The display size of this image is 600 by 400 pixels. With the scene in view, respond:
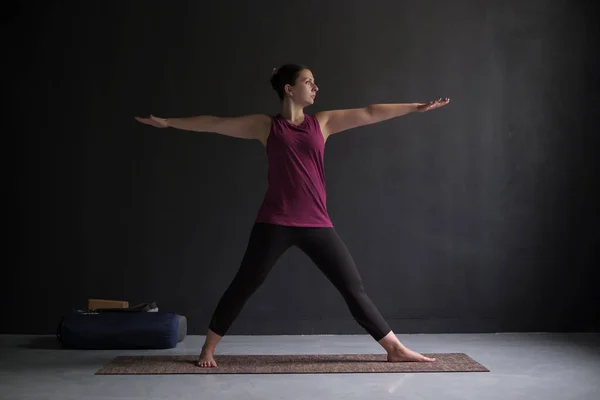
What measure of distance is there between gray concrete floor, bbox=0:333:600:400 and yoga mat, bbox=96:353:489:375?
→ 0.27 ft

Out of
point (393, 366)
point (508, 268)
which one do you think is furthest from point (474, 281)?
point (393, 366)

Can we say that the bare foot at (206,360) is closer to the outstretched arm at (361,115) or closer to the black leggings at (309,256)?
the black leggings at (309,256)

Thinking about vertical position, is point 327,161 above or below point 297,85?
below

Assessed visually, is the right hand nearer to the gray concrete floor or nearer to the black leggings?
the black leggings

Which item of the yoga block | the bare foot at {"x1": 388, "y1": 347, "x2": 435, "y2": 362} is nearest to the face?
the bare foot at {"x1": 388, "y1": 347, "x2": 435, "y2": 362}

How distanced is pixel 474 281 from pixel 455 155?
0.83m

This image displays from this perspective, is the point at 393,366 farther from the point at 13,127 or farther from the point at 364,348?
the point at 13,127

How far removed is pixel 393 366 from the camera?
3.65 meters

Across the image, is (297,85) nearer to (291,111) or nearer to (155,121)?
(291,111)

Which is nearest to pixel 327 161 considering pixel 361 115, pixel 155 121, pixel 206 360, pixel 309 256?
pixel 361 115

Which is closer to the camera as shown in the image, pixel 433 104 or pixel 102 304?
pixel 433 104

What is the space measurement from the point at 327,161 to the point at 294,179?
147 centimetres

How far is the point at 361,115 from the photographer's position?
386 cm

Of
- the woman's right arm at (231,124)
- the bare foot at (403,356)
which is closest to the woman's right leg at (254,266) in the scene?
the woman's right arm at (231,124)
